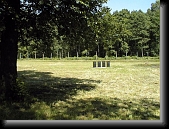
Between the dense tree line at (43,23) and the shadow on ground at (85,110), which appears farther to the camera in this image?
the dense tree line at (43,23)

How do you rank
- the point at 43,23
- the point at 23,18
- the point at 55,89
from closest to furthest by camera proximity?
the point at 23,18
the point at 43,23
the point at 55,89

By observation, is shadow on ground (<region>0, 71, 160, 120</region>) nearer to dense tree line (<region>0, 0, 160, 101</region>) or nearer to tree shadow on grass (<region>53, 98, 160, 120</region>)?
tree shadow on grass (<region>53, 98, 160, 120</region>)

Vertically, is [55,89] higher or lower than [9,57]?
lower

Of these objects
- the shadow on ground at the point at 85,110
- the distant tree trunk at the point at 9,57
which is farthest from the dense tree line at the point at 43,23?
the shadow on ground at the point at 85,110

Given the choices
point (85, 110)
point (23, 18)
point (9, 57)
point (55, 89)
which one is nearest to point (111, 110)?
point (85, 110)

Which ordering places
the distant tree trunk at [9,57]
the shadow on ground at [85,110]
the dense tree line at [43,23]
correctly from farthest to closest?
the distant tree trunk at [9,57] → the dense tree line at [43,23] → the shadow on ground at [85,110]

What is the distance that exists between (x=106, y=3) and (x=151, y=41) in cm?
9249

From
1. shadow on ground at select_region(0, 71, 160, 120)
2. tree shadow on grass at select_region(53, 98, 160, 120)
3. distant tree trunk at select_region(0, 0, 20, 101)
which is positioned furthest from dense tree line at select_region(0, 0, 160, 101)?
tree shadow on grass at select_region(53, 98, 160, 120)

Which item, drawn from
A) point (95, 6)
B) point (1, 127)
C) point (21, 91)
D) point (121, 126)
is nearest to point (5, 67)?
point (21, 91)

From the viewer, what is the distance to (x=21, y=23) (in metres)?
10.9

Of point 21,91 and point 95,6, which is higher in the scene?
point 95,6

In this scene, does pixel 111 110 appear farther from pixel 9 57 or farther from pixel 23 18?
pixel 23 18

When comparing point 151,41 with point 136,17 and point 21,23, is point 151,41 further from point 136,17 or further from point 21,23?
point 21,23

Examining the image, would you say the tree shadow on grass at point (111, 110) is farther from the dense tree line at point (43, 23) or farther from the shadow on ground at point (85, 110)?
the dense tree line at point (43, 23)
